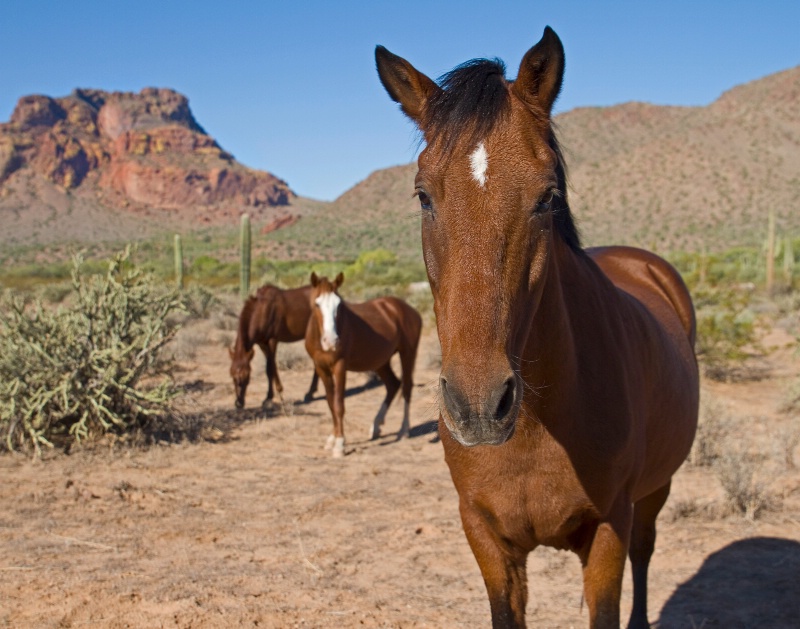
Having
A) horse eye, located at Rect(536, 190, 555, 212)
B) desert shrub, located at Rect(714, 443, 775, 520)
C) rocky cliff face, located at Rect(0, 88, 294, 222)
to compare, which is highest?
rocky cliff face, located at Rect(0, 88, 294, 222)

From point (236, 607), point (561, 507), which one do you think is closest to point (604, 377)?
point (561, 507)

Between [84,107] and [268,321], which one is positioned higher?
[84,107]

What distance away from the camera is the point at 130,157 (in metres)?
120

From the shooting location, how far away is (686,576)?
179 inches

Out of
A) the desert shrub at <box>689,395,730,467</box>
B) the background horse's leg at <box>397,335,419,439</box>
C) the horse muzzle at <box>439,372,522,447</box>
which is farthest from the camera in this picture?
the background horse's leg at <box>397,335,419,439</box>

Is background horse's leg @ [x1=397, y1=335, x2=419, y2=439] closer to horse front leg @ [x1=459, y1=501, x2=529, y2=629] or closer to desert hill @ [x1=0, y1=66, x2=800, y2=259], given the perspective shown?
desert hill @ [x1=0, y1=66, x2=800, y2=259]

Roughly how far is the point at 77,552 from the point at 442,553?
240cm

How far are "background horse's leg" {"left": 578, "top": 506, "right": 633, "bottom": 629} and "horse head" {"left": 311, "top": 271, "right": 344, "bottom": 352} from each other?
19.9 ft

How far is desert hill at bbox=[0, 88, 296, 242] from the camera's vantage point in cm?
9456

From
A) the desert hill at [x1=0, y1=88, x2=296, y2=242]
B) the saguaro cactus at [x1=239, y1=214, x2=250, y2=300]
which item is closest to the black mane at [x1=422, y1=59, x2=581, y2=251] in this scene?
the saguaro cactus at [x1=239, y1=214, x2=250, y2=300]

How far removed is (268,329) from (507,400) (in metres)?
10.1

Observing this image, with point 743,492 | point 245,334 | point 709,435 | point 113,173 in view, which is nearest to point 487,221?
point 743,492

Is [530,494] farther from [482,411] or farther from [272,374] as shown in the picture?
[272,374]

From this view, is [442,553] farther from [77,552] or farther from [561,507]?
[561,507]
